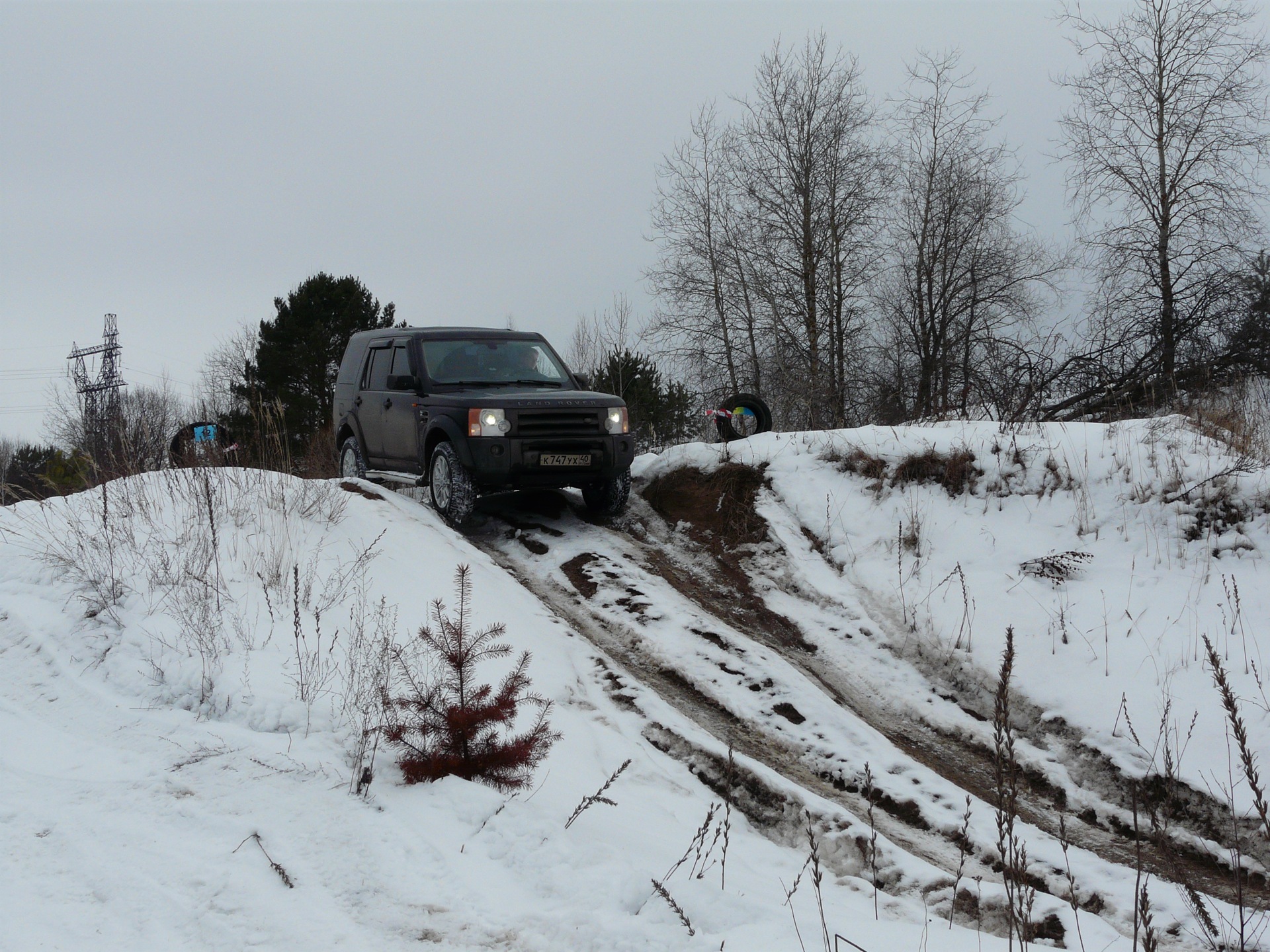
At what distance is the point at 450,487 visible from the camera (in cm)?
892

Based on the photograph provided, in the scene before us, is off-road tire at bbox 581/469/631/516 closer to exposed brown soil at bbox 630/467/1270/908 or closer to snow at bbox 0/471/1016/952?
exposed brown soil at bbox 630/467/1270/908

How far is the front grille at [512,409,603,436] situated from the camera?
28.4ft

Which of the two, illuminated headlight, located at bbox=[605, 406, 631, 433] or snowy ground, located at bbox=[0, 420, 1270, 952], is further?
illuminated headlight, located at bbox=[605, 406, 631, 433]

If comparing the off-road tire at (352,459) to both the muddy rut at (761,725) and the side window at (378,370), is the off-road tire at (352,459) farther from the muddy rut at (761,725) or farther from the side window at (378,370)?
the muddy rut at (761,725)

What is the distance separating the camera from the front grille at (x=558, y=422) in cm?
866

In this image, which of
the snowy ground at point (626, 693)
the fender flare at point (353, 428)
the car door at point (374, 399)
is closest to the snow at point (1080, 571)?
the snowy ground at point (626, 693)

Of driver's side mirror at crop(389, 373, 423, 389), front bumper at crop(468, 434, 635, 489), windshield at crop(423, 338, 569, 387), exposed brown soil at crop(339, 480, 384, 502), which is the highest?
windshield at crop(423, 338, 569, 387)

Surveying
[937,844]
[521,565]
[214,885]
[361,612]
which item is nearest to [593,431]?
[521,565]

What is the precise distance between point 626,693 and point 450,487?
4056 millimetres

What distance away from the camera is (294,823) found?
3473 millimetres

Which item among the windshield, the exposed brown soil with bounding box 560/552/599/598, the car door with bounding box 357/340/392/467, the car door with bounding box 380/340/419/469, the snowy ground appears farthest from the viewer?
the car door with bounding box 357/340/392/467

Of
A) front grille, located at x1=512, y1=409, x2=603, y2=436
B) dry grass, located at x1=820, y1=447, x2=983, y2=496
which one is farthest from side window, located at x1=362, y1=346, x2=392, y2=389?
dry grass, located at x1=820, y1=447, x2=983, y2=496

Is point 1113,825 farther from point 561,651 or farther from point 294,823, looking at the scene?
point 294,823

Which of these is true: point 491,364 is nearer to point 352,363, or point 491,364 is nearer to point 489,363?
point 489,363
